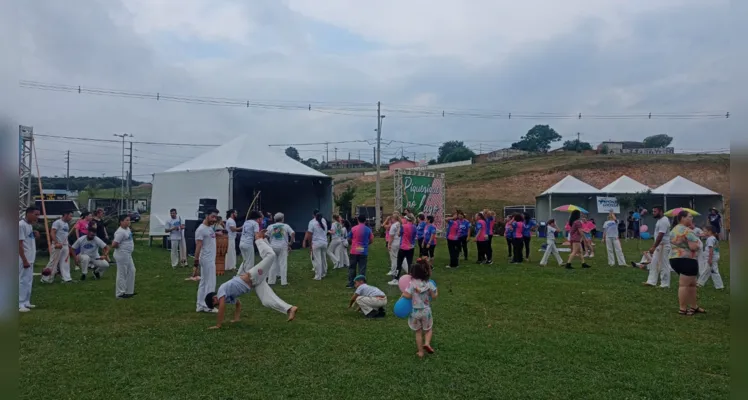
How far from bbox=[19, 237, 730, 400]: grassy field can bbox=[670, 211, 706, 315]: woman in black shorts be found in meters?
0.33

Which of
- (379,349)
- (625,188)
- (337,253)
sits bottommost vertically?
(379,349)

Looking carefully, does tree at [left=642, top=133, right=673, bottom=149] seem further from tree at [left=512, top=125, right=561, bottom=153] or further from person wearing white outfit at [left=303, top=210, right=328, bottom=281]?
person wearing white outfit at [left=303, top=210, right=328, bottom=281]

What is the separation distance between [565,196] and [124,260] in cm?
2878

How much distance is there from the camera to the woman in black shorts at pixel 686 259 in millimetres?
8016

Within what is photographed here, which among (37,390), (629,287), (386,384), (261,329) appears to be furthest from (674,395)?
(629,287)

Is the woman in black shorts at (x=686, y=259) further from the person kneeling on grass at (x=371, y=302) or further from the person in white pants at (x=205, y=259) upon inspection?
the person in white pants at (x=205, y=259)

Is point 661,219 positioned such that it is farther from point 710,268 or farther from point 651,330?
point 651,330

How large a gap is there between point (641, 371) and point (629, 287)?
6.34 m

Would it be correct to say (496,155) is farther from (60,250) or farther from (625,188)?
(60,250)

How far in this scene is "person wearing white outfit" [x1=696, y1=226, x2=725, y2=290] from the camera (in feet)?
35.4

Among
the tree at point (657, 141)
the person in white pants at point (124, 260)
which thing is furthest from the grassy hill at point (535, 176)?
the person in white pants at point (124, 260)

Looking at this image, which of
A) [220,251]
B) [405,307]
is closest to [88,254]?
[220,251]

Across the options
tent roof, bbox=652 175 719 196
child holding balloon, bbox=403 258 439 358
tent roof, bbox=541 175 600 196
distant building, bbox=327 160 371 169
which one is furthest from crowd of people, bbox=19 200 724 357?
distant building, bbox=327 160 371 169

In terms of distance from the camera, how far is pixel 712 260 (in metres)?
10.8
